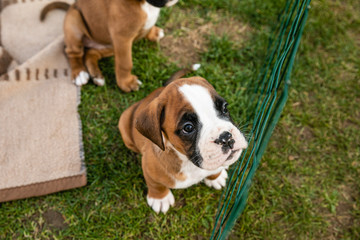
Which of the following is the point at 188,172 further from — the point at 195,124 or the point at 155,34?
the point at 155,34

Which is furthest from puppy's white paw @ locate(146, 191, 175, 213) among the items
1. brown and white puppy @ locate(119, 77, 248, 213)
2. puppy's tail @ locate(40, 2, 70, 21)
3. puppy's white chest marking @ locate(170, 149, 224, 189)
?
puppy's tail @ locate(40, 2, 70, 21)

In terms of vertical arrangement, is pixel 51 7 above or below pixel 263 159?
above

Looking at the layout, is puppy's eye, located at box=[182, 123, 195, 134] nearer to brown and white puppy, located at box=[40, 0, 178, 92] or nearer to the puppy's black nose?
the puppy's black nose

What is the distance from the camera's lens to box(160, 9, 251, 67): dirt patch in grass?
4219mm

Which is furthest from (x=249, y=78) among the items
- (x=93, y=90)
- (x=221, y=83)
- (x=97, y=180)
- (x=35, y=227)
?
(x=35, y=227)

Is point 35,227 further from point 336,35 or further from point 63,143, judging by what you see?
point 336,35

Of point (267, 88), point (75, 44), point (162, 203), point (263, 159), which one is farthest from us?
point (75, 44)

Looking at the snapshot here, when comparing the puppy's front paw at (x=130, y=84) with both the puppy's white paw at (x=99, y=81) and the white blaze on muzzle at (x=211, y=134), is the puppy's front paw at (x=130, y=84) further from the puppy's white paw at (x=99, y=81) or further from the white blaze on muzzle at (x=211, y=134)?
the white blaze on muzzle at (x=211, y=134)

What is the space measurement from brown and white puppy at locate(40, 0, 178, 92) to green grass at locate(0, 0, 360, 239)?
19 centimetres

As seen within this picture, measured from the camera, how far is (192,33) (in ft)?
14.4

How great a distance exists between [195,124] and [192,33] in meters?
2.48

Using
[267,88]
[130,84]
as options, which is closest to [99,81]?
[130,84]

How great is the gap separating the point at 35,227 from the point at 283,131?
108 inches

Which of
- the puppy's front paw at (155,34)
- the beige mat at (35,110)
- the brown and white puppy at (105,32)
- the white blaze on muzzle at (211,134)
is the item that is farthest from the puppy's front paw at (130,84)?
the white blaze on muzzle at (211,134)
